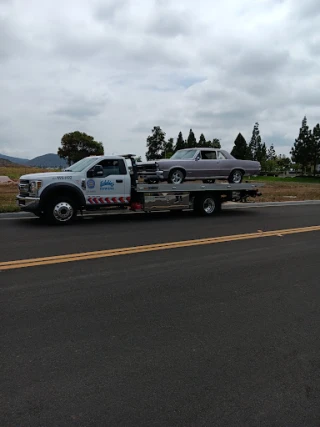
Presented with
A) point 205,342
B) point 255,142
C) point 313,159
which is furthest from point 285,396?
point 255,142

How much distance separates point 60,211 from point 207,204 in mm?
5257

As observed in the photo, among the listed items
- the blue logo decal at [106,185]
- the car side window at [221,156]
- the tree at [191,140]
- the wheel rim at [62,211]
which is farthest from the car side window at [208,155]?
the tree at [191,140]

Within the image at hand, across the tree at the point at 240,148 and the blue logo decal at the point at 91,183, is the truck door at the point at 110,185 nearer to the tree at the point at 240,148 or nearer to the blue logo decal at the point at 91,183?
the blue logo decal at the point at 91,183

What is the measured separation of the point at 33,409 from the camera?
2723mm

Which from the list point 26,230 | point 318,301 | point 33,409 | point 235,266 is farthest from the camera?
point 26,230

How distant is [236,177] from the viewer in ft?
48.4

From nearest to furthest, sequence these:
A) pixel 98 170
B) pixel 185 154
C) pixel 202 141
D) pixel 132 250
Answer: pixel 132 250 < pixel 98 170 < pixel 185 154 < pixel 202 141

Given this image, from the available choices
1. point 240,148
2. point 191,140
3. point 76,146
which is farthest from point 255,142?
point 76,146

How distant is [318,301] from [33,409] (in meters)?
3.66

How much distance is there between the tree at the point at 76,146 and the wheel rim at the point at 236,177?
71872 mm

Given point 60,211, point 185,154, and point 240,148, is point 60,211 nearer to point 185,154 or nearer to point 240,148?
point 185,154

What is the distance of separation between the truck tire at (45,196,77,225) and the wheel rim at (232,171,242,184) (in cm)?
631

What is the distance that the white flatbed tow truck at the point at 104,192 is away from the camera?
1099 cm

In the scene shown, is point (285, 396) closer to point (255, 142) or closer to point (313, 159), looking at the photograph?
point (313, 159)
